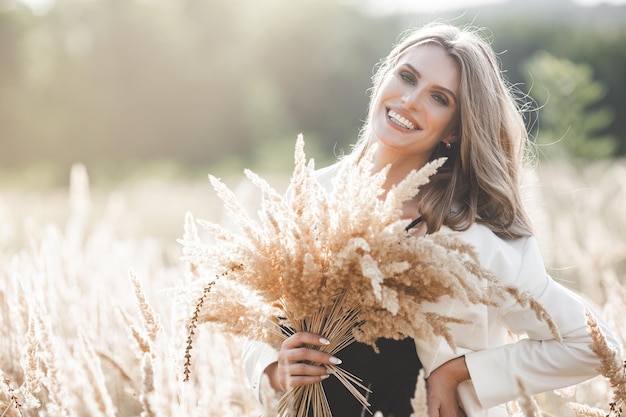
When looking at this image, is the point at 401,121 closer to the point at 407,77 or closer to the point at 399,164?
the point at 407,77

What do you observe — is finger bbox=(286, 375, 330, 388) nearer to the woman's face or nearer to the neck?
the woman's face

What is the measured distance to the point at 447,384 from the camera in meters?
2.03

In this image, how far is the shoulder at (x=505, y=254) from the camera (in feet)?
6.84

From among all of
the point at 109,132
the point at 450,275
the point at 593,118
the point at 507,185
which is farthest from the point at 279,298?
the point at 109,132

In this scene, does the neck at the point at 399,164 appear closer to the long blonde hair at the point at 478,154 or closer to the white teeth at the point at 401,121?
the long blonde hair at the point at 478,154

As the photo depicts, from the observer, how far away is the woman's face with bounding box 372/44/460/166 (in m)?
2.42

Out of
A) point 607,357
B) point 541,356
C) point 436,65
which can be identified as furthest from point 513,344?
point 436,65

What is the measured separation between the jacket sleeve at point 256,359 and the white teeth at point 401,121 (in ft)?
3.25

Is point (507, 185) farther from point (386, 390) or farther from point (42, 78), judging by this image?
point (42, 78)

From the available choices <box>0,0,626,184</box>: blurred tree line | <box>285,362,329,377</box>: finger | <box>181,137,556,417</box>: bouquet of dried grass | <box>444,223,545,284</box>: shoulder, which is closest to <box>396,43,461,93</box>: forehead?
<box>444,223,545,284</box>: shoulder

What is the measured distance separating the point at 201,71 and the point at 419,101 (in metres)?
32.5

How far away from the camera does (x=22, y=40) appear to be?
29328 millimetres

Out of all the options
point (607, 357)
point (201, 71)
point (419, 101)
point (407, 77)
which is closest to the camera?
point (607, 357)

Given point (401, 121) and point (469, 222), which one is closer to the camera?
point (469, 222)
